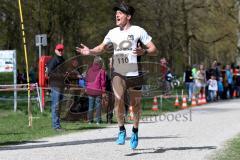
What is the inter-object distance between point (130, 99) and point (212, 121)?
809 cm

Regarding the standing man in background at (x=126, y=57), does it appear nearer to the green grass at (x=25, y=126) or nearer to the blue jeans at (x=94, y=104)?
the green grass at (x=25, y=126)

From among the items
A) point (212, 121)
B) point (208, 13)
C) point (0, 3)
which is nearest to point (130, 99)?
point (212, 121)

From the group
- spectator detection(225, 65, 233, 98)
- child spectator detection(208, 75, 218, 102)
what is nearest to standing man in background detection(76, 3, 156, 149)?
child spectator detection(208, 75, 218, 102)

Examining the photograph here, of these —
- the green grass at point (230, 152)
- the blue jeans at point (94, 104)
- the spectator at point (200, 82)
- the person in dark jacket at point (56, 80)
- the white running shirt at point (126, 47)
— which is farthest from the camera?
the spectator at point (200, 82)

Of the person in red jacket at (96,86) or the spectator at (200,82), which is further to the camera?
the spectator at (200,82)

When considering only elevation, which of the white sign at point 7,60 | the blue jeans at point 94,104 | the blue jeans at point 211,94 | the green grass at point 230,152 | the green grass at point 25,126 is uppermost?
Result: the white sign at point 7,60

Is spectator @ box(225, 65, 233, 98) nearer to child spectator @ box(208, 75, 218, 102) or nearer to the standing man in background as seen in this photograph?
child spectator @ box(208, 75, 218, 102)

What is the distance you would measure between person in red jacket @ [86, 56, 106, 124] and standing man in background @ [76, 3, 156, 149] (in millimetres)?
7439

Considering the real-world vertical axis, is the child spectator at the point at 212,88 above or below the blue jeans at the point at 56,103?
above

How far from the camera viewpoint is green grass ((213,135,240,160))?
9.34 m

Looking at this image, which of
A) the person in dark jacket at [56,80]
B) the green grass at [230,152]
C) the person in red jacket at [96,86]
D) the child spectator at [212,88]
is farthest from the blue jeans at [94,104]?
the child spectator at [212,88]

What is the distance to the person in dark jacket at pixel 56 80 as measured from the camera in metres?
15.0

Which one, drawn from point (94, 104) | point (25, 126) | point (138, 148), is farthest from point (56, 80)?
point (138, 148)

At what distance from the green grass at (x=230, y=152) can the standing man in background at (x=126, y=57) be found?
4.64ft
